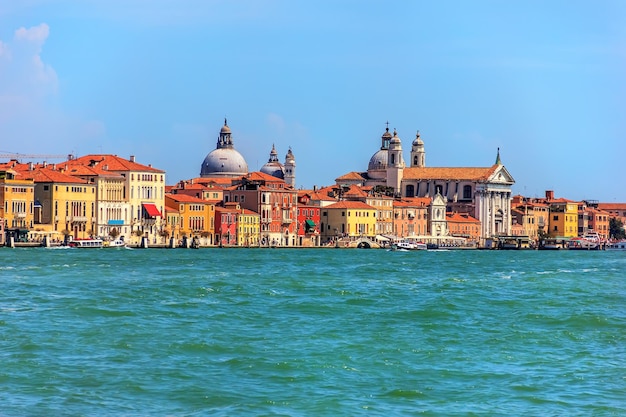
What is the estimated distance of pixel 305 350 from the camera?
21.7 metres

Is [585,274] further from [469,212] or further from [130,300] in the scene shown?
[469,212]

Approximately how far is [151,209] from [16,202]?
10.6m

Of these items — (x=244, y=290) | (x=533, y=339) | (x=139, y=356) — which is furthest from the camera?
(x=244, y=290)

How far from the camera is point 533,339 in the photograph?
24.0 meters

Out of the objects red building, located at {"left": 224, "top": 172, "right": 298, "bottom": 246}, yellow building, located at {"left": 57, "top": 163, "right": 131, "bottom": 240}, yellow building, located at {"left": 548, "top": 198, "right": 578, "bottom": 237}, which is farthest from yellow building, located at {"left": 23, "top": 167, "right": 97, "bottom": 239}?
yellow building, located at {"left": 548, "top": 198, "right": 578, "bottom": 237}

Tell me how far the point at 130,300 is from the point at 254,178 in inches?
2747

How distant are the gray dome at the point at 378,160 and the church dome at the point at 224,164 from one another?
11108 millimetres

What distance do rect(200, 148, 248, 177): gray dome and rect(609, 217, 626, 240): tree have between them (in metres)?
38.6

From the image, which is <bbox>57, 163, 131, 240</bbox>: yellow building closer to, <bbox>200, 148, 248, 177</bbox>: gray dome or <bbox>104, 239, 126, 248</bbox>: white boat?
<bbox>104, 239, 126, 248</bbox>: white boat

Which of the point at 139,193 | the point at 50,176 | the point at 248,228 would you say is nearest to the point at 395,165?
the point at 248,228

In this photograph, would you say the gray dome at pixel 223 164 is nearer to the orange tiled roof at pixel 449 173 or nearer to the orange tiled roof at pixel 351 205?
the orange tiled roof at pixel 449 173

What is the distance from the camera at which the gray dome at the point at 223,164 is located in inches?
4865

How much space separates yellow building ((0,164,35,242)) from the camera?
79.1 metres

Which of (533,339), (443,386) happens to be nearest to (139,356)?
(443,386)
